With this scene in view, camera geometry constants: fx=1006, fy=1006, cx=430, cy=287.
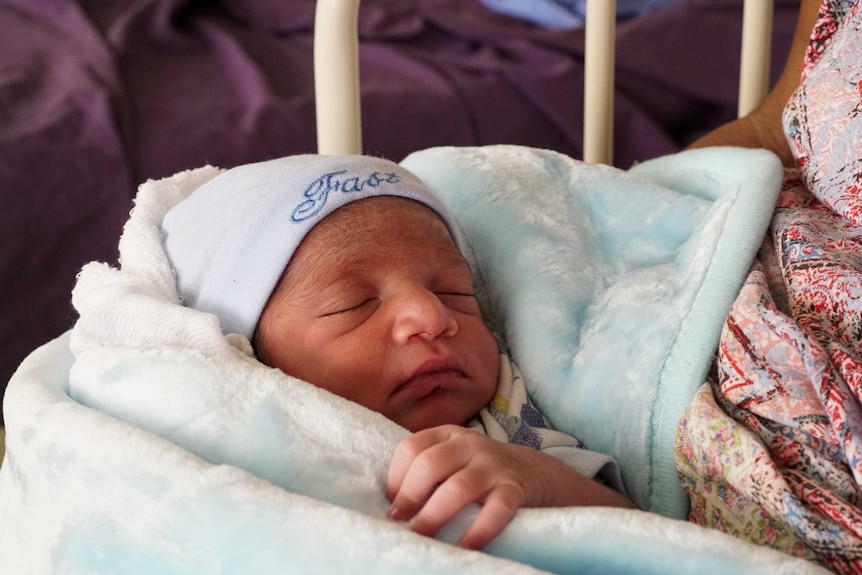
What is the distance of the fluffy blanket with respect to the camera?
2.07 ft

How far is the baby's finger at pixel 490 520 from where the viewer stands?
64 cm

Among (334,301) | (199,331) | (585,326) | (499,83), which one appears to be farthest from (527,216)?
(499,83)

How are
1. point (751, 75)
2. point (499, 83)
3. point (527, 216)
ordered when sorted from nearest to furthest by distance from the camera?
point (527, 216) → point (751, 75) → point (499, 83)

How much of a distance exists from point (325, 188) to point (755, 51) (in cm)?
63

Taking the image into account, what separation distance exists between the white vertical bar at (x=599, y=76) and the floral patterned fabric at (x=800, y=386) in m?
0.29

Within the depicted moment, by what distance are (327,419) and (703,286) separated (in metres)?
0.38

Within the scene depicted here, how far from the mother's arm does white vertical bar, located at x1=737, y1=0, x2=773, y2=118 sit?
39mm

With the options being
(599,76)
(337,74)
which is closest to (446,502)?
(337,74)

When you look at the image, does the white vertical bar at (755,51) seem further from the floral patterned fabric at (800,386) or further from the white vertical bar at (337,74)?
the white vertical bar at (337,74)

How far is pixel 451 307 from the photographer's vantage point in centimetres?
98

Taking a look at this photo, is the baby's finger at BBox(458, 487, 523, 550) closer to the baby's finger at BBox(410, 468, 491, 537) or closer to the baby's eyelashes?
the baby's finger at BBox(410, 468, 491, 537)

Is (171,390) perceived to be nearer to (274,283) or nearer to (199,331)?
(199,331)

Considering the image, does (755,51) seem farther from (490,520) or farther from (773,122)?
(490,520)

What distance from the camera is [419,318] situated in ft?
2.89
